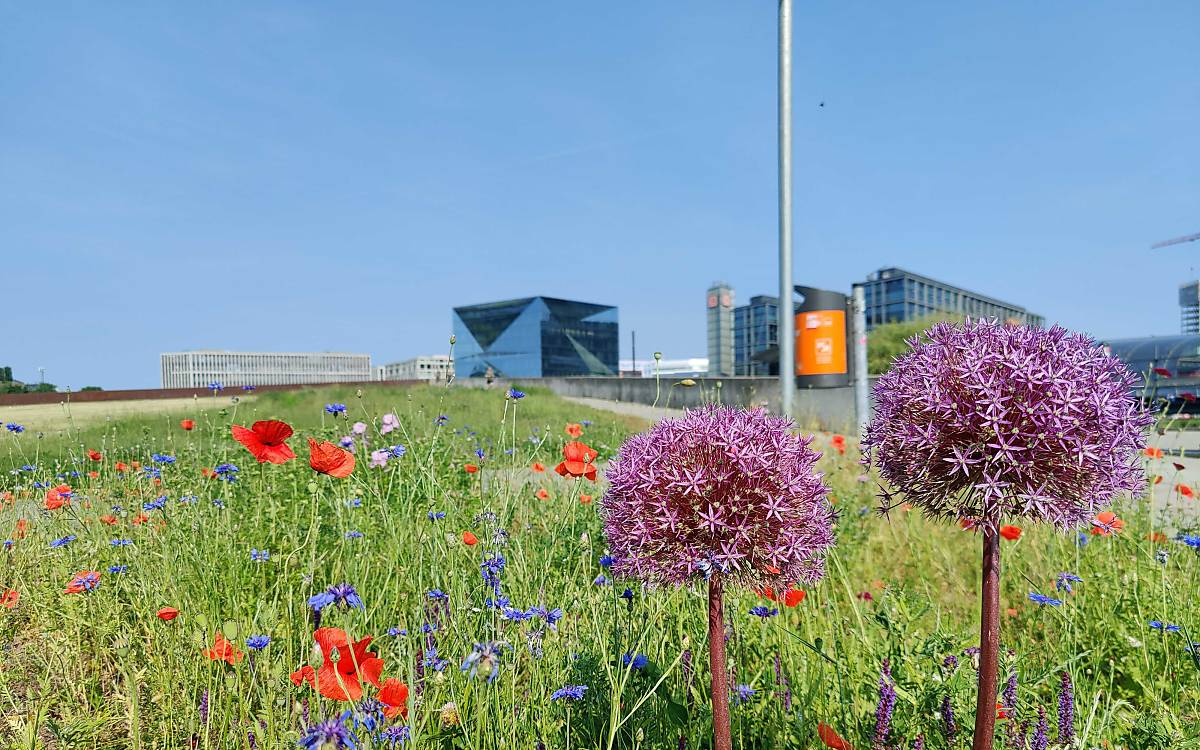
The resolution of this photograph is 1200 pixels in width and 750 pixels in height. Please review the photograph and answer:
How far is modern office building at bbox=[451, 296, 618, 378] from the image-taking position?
279ft

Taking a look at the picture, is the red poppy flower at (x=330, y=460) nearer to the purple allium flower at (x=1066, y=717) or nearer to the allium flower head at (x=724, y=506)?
the allium flower head at (x=724, y=506)

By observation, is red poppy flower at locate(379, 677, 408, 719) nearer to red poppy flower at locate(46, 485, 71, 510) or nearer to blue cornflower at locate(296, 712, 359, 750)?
blue cornflower at locate(296, 712, 359, 750)

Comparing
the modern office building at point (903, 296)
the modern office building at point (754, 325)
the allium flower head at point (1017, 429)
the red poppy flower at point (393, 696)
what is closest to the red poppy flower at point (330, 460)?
the red poppy flower at point (393, 696)

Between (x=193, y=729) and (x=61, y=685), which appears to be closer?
(x=193, y=729)

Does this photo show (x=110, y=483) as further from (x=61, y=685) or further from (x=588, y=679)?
(x=588, y=679)

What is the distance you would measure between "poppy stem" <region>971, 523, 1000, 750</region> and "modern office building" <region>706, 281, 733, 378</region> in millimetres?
159040

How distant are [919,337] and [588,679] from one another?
1.68 meters

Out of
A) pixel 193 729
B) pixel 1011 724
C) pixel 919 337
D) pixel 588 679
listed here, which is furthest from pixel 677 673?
pixel 193 729

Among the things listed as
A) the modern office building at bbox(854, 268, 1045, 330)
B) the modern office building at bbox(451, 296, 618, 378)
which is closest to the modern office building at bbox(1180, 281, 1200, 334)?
the modern office building at bbox(854, 268, 1045, 330)

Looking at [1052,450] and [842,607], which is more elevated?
[1052,450]

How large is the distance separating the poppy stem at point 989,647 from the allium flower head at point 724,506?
0.40 m

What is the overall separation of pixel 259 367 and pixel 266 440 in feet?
562

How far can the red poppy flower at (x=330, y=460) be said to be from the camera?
2102mm

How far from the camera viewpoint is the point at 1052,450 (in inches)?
65.6
